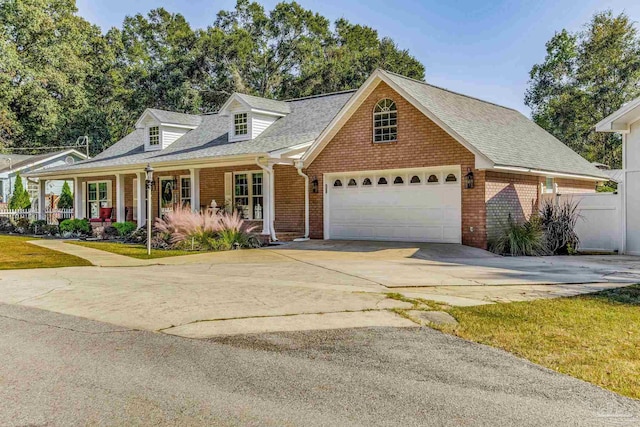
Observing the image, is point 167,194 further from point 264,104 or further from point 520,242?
point 520,242

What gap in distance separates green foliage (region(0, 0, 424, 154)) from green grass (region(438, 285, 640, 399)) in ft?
113

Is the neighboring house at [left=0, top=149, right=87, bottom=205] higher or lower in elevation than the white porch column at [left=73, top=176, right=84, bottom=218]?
higher

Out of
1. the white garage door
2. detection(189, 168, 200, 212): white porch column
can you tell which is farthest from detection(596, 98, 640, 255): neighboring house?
detection(189, 168, 200, 212): white porch column

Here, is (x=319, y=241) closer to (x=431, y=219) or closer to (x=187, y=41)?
(x=431, y=219)

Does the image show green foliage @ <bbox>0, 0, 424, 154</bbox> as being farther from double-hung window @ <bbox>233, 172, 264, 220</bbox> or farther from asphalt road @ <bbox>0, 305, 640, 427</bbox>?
asphalt road @ <bbox>0, 305, 640, 427</bbox>

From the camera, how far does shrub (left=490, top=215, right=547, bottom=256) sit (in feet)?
53.6

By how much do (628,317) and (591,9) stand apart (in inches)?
1407

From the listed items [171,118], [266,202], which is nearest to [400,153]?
[266,202]

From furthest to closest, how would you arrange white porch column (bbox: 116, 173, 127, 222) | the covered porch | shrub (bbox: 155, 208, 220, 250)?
white porch column (bbox: 116, 173, 127, 222) < the covered porch < shrub (bbox: 155, 208, 220, 250)

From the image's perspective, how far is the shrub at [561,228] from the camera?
17.2m

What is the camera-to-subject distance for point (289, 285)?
10.3 metres

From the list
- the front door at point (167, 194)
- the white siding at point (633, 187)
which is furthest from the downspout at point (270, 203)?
the white siding at point (633, 187)

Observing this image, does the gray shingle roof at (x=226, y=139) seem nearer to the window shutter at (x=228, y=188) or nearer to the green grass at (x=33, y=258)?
the window shutter at (x=228, y=188)

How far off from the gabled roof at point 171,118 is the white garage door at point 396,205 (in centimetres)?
1018
